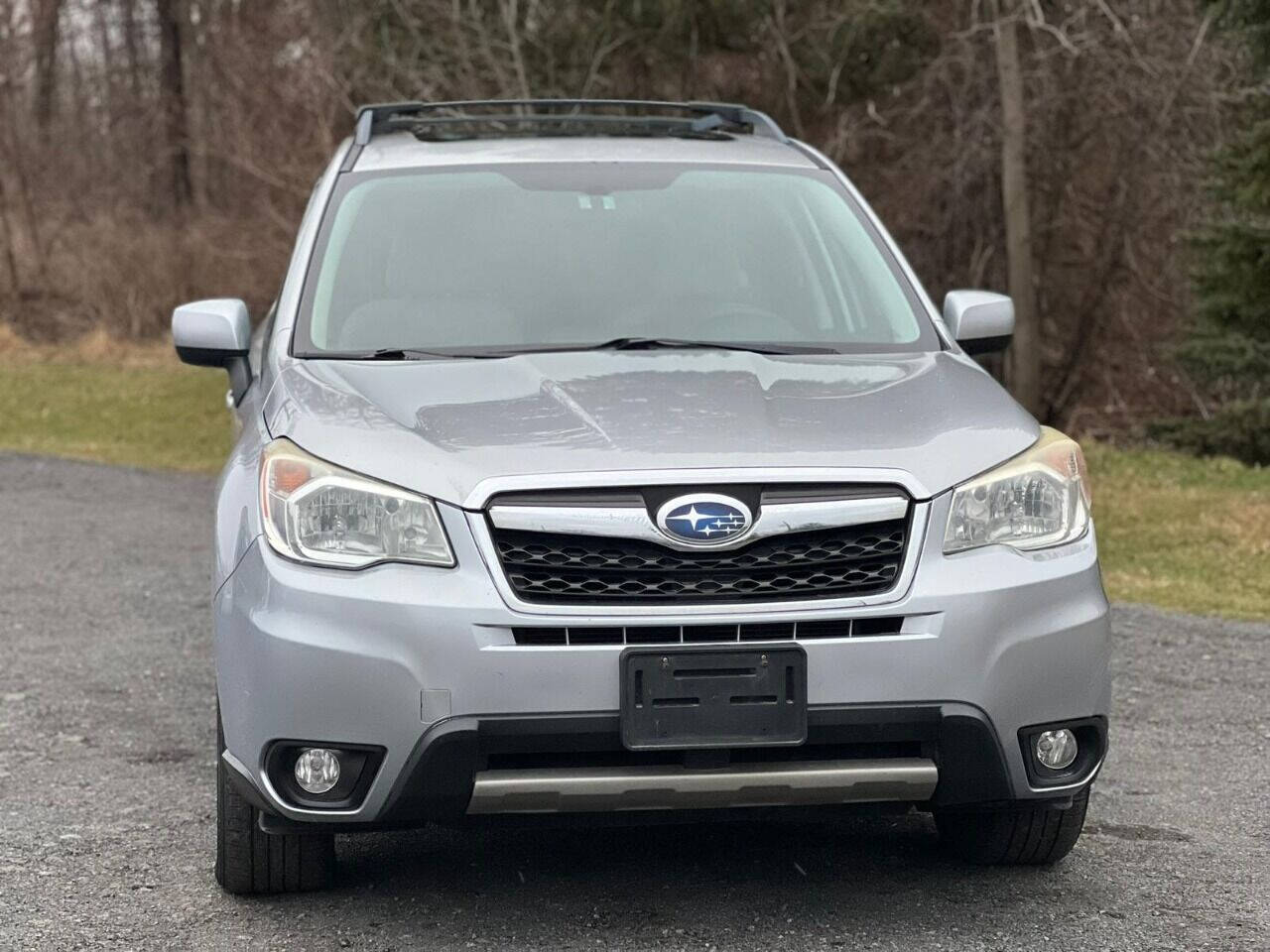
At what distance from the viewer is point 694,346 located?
16.0 ft

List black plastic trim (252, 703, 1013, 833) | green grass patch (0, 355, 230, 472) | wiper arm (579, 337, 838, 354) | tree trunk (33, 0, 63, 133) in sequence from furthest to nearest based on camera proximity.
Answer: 1. tree trunk (33, 0, 63, 133)
2. green grass patch (0, 355, 230, 472)
3. wiper arm (579, 337, 838, 354)
4. black plastic trim (252, 703, 1013, 833)

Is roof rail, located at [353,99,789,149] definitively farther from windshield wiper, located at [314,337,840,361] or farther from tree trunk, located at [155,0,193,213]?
tree trunk, located at [155,0,193,213]

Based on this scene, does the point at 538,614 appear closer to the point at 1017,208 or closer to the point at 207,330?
the point at 207,330

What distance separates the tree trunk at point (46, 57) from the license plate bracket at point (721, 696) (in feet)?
101

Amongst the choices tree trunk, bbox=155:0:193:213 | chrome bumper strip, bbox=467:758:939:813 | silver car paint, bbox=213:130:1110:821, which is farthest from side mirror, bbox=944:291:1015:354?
tree trunk, bbox=155:0:193:213

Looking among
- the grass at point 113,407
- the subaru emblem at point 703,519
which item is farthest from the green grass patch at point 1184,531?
the grass at point 113,407

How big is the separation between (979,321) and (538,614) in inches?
76.9

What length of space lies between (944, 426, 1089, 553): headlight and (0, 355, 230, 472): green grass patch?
12.3 metres

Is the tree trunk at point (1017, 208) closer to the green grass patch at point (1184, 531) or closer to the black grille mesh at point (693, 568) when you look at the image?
the green grass patch at point (1184, 531)

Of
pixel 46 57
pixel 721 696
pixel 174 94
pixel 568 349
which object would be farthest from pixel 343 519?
pixel 46 57

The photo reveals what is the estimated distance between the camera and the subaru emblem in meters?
3.80

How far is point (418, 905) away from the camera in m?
4.37

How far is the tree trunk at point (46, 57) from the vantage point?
1293 inches

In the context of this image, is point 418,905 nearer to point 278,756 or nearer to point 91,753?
point 278,756
